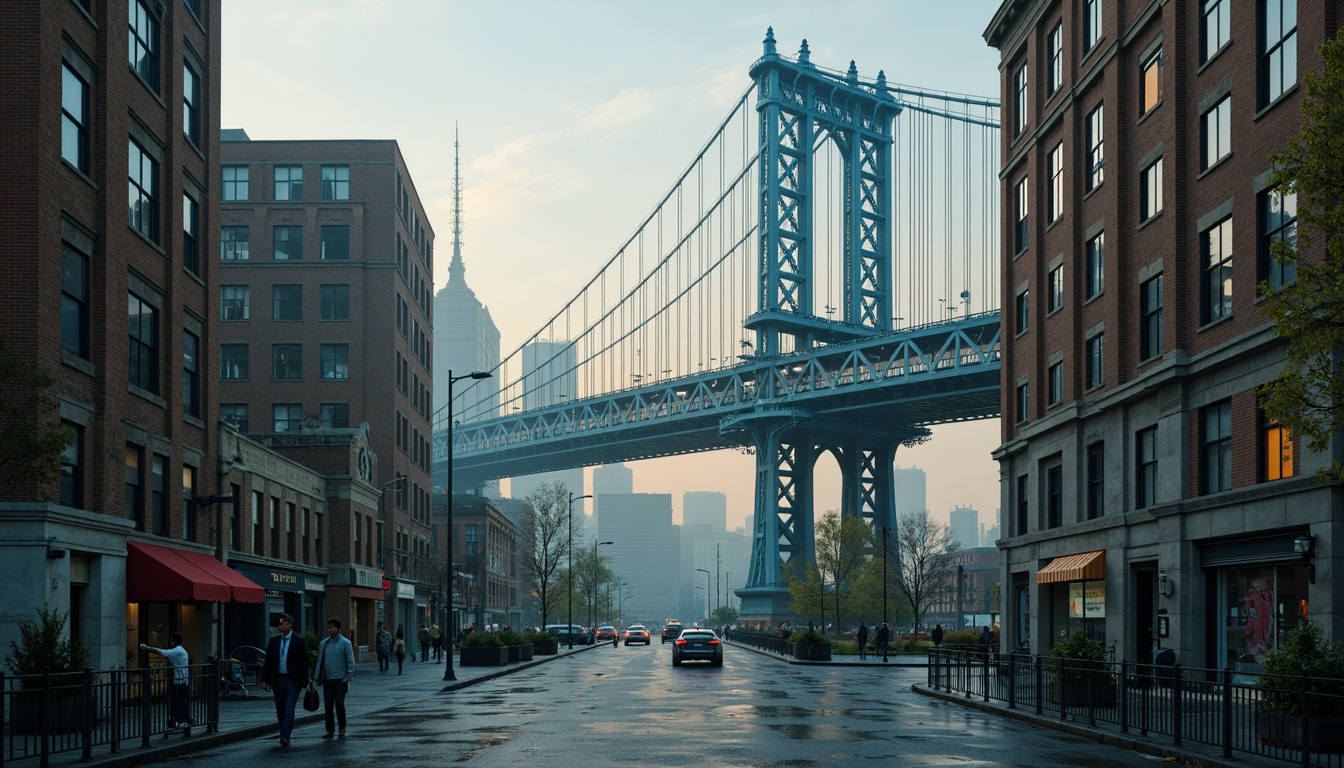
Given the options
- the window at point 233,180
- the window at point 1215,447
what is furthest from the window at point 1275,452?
the window at point 233,180

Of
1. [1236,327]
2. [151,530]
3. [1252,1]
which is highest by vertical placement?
[1252,1]

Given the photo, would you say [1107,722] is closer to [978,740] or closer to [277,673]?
[978,740]

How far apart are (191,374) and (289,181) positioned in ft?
124

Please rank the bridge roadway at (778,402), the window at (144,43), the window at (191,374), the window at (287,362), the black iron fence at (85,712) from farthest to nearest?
the bridge roadway at (778,402)
the window at (287,362)
the window at (191,374)
the window at (144,43)
the black iron fence at (85,712)

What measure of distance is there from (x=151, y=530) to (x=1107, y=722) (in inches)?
863

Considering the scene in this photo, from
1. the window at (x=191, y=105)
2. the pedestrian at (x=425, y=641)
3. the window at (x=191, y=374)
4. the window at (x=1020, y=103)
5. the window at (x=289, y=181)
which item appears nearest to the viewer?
the window at (x=191, y=374)

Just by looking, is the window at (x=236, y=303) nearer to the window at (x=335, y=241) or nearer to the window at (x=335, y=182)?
the window at (x=335, y=241)

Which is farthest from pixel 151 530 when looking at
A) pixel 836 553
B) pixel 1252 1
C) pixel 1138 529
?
pixel 836 553

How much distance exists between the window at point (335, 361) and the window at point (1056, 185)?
128ft

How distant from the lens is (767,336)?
11169 cm

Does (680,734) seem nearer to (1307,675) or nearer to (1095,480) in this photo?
(1307,675)

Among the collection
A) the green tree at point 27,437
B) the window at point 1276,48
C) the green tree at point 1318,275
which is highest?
the window at point 1276,48

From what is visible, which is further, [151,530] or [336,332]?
[336,332]

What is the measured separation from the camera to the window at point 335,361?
240 feet
